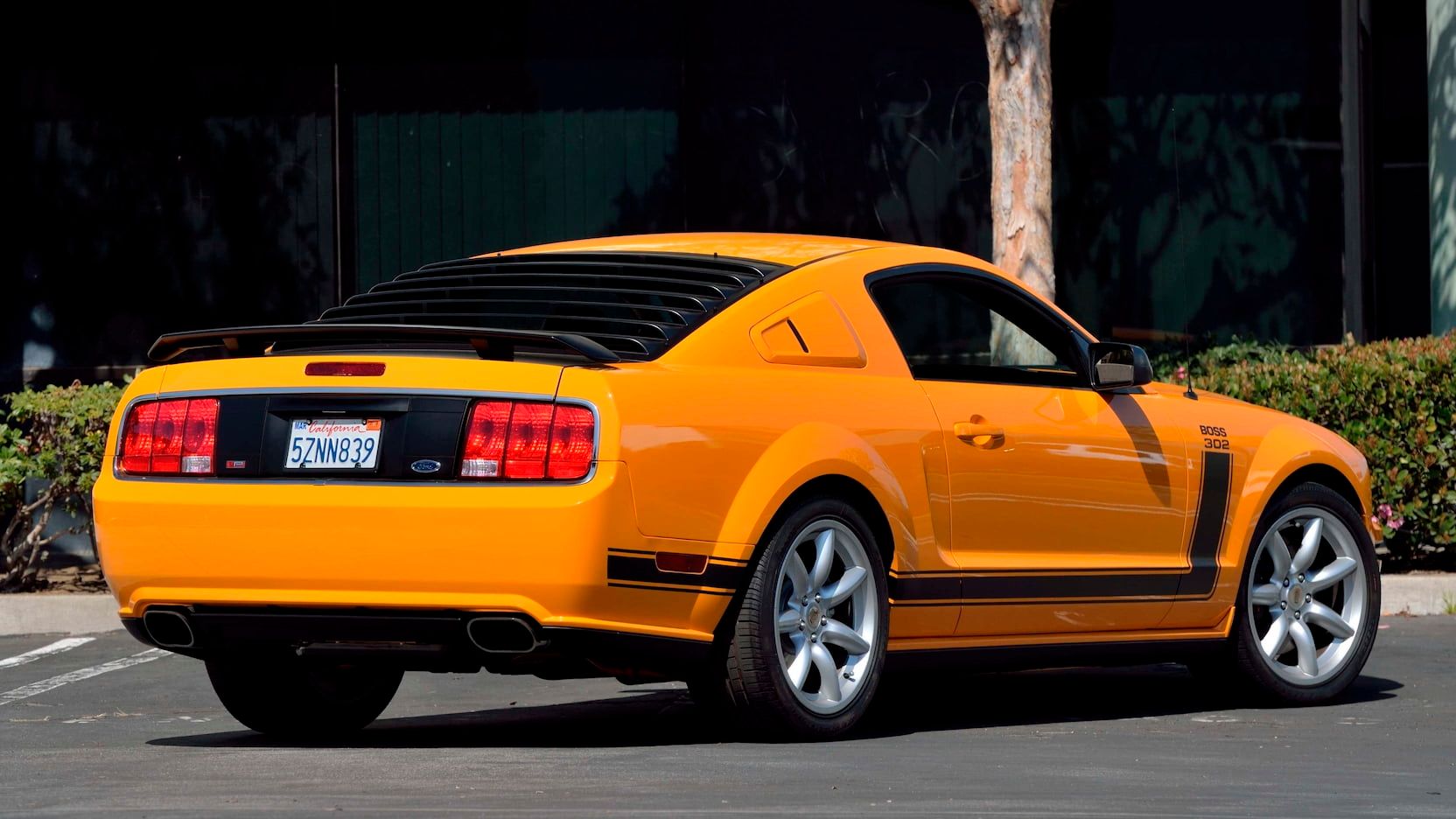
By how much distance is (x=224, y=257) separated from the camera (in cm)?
1531

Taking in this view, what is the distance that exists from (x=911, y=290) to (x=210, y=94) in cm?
488

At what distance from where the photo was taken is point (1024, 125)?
12.7m

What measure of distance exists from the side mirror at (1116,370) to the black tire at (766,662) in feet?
4.71

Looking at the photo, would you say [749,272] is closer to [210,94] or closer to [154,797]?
[154,797]

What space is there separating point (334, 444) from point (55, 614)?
5.48 m

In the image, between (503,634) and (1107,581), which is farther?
(1107,581)

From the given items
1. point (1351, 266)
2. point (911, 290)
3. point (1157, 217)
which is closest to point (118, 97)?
point (911, 290)

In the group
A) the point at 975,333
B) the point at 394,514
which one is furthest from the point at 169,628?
the point at 975,333

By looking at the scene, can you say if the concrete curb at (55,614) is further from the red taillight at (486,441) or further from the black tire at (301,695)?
the red taillight at (486,441)

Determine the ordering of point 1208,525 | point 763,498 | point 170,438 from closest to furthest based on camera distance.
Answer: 1. point 763,498
2. point 170,438
3. point 1208,525

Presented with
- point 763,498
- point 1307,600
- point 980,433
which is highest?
point 980,433

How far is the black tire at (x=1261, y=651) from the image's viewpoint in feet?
25.7

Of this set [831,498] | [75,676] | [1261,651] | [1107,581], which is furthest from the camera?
[75,676]

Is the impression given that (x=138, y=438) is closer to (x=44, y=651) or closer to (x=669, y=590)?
(x=669, y=590)
